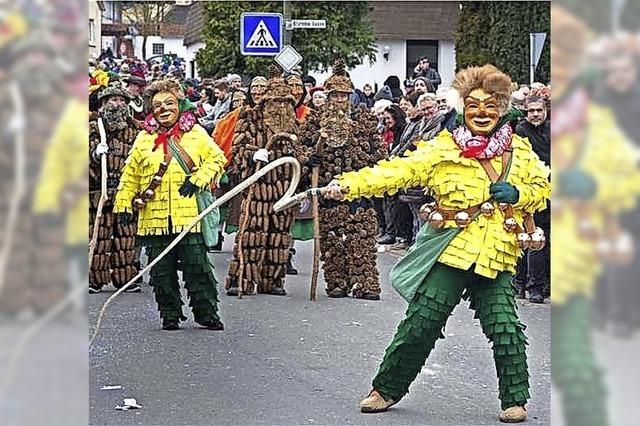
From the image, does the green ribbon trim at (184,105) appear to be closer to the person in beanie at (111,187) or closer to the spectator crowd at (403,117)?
the spectator crowd at (403,117)

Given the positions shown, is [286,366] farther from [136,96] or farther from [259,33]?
[259,33]

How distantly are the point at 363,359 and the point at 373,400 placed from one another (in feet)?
5.49

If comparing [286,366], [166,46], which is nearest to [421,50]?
Result: [166,46]

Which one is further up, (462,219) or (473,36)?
(473,36)

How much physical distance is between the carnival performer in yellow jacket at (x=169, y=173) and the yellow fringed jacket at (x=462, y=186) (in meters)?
2.69

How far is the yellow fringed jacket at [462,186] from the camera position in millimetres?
6230

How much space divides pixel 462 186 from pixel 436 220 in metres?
0.22

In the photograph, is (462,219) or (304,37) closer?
(462,219)
